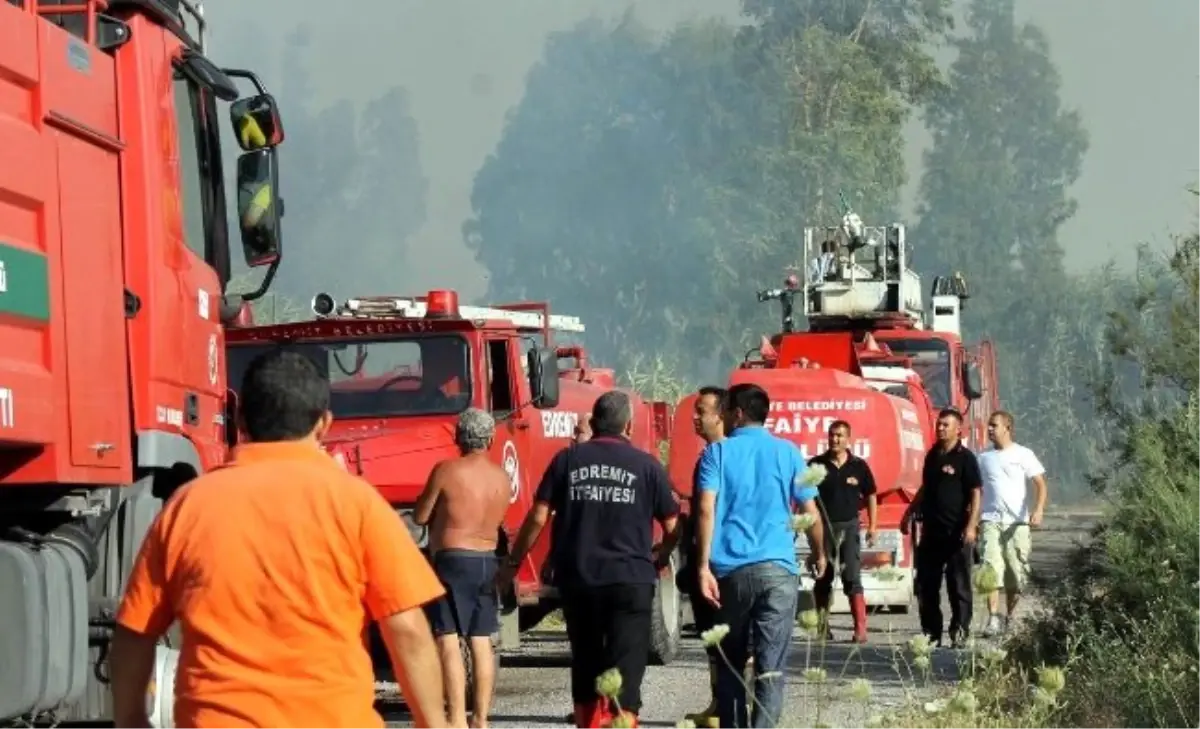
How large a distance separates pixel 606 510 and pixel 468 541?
1.46 metres

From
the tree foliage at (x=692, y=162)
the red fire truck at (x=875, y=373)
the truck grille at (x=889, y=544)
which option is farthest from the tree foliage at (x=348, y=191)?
the truck grille at (x=889, y=544)

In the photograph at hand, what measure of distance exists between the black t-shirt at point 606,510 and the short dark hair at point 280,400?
5215 millimetres

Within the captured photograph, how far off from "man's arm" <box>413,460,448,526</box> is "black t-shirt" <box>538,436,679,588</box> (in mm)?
1318

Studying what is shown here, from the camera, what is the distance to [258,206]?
10.8 metres

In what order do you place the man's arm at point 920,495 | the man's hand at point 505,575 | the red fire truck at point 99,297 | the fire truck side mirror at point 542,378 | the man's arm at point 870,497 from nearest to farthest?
the red fire truck at point 99,297
the man's hand at point 505,575
the fire truck side mirror at point 542,378
the man's arm at point 920,495
the man's arm at point 870,497

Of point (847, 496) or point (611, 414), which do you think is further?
point (847, 496)

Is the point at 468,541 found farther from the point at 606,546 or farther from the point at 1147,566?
the point at 1147,566

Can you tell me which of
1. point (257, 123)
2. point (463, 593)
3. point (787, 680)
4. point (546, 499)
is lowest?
point (787, 680)

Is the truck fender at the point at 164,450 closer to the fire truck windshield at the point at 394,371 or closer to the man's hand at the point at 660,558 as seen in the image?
the man's hand at the point at 660,558

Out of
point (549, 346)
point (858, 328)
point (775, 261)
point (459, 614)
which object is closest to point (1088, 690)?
point (459, 614)

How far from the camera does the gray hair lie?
12359 mm

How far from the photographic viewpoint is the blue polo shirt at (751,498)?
35.7ft

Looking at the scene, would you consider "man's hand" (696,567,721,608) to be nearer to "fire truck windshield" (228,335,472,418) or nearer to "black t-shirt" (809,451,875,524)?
"fire truck windshield" (228,335,472,418)

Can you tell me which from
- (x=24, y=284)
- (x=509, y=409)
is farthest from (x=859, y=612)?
(x=24, y=284)
